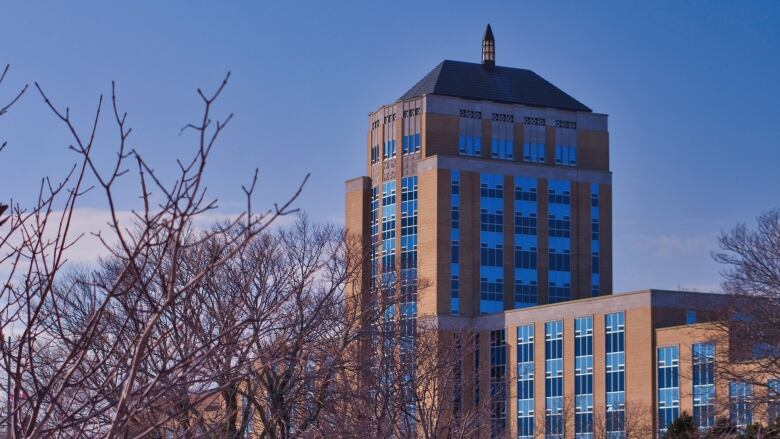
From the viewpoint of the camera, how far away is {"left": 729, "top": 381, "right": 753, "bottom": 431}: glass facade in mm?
51125

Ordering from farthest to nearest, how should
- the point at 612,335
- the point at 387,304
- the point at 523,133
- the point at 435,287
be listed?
the point at 523,133
the point at 435,287
the point at 612,335
the point at 387,304

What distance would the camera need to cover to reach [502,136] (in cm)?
11319

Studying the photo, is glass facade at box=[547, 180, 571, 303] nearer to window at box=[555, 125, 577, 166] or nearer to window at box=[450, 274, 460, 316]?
window at box=[555, 125, 577, 166]

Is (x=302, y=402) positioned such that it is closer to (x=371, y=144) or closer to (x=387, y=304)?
(x=387, y=304)

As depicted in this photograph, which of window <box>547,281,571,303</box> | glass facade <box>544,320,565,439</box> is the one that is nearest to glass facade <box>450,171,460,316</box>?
window <box>547,281,571,303</box>

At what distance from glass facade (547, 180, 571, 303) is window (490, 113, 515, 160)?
4626 mm

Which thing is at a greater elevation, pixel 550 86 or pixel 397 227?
pixel 550 86

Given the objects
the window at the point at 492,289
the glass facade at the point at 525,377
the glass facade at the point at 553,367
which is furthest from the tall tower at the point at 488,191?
the glass facade at the point at 553,367

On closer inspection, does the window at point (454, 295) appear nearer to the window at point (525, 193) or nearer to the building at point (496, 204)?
the building at point (496, 204)

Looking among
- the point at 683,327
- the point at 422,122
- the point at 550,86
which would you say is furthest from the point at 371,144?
the point at 683,327

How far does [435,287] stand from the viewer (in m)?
106

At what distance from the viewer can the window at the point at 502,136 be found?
113m

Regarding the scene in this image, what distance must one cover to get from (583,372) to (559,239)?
79.0ft

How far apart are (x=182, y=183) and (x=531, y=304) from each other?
10555cm
